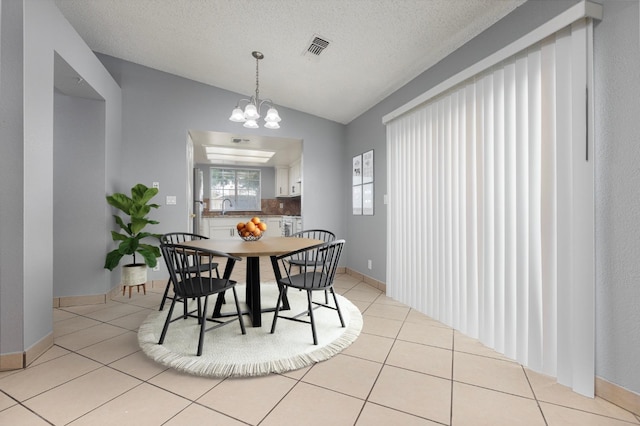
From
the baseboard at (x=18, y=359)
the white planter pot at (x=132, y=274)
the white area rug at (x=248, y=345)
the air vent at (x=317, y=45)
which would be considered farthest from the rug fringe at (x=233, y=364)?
the air vent at (x=317, y=45)

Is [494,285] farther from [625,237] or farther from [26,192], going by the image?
[26,192]

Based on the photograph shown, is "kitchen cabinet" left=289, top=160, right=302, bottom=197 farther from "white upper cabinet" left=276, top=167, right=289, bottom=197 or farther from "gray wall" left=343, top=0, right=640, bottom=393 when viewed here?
"gray wall" left=343, top=0, right=640, bottom=393

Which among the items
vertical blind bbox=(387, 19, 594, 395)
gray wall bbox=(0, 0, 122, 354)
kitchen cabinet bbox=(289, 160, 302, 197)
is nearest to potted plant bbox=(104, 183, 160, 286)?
gray wall bbox=(0, 0, 122, 354)

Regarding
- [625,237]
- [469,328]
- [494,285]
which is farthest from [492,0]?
[469,328]

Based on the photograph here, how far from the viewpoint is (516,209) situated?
6.47 feet

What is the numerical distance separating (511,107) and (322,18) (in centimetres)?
164

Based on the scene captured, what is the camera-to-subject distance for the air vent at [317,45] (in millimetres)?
2752

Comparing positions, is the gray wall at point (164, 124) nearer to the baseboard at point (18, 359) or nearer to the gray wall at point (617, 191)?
the baseboard at point (18, 359)

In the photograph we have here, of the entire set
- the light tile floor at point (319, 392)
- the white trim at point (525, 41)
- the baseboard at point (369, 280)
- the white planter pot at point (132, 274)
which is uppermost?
the white trim at point (525, 41)

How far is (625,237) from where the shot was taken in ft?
4.82

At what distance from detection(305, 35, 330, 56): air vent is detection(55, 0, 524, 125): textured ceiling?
0.05 meters

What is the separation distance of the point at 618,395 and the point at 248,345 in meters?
2.14

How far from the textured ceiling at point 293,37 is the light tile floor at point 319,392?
2.44 meters

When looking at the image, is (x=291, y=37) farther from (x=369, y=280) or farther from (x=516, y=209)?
(x=369, y=280)
